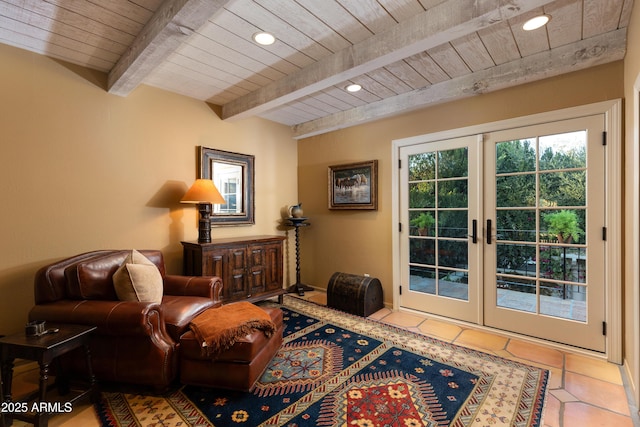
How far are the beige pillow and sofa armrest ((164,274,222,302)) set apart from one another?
352mm

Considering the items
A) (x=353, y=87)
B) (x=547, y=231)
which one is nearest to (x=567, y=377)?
(x=547, y=231)

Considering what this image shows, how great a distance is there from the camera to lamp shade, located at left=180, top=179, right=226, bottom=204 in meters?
3.01

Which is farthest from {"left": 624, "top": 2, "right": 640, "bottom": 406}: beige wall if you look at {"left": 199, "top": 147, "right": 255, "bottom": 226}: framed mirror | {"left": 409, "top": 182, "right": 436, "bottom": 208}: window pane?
{"left": 199, "top": 147, "right": 255, "bottom": 226}: framed mirror

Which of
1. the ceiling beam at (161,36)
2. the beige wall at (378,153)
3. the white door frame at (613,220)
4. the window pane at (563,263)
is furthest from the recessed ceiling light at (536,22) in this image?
the ceiling beam at (161,36)

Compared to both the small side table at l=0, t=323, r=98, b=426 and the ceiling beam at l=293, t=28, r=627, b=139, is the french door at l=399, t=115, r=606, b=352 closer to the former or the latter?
the ceiling beam at l=293, t=28, r=627, b=139

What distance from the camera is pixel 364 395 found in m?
1.93

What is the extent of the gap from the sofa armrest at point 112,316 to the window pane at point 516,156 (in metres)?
3.21

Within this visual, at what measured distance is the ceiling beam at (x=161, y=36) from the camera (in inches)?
65.2

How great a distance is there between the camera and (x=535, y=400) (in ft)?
6.18

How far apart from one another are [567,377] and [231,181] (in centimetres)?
373

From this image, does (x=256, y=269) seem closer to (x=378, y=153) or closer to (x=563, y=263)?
(x=378, y=153)

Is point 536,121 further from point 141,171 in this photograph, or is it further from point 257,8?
point 141,171

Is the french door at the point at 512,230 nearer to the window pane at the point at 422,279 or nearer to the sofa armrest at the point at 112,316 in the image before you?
the window pane at the point at 422,279

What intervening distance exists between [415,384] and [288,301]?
2169 millimetres
